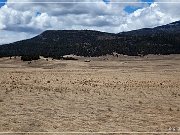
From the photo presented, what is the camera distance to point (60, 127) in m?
14.1

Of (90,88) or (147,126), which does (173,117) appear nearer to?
(147,126)

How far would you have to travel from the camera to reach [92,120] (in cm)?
1547

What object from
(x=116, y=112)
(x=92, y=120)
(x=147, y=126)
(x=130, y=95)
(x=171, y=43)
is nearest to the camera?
(x=147, y=126)

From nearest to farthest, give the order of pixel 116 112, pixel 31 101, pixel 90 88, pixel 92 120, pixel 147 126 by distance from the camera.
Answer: pixel 147 126
pixel 92 120
pixel 116 112
pixel 31 101
pixel 90 88

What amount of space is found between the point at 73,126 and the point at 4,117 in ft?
10.2

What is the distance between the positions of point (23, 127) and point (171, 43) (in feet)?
431

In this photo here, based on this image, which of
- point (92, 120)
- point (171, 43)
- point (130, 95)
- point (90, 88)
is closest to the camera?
point (92, 120)

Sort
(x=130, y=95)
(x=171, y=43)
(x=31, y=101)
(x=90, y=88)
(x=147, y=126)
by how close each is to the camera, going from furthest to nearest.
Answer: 1. (x=171, y=43)
2. (x=90, y=88)
3. (x=130, y=95)
4. (x=31, y=101)
5. (x=147, y=126)

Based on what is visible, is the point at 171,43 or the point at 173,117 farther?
the point at 171,43

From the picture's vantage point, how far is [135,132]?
534 inches

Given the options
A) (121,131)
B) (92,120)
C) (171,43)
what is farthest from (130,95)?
(171,43)

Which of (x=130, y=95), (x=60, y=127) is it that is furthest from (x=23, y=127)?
(x=130, y=95)

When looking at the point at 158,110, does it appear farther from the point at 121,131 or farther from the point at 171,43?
the point at 171,43

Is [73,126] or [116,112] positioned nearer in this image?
[73,126]
